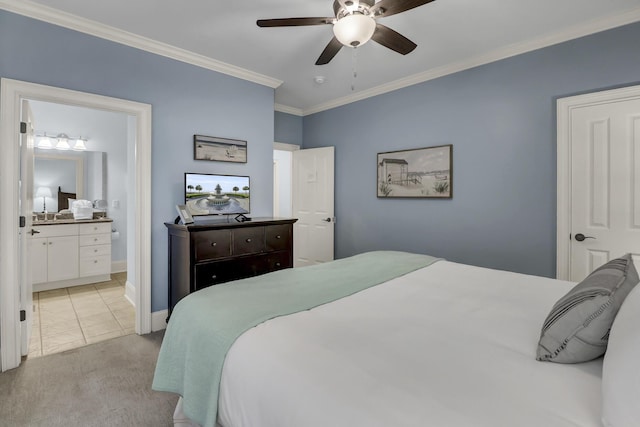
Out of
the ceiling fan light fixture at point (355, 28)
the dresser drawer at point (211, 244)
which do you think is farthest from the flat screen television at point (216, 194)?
the ceiling fan light fixture at point (355, 28)

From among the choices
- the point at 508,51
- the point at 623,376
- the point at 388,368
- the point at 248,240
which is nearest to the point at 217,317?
the point at 388,368

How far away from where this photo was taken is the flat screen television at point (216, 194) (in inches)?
125

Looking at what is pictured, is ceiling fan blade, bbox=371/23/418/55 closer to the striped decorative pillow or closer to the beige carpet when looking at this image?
the striped decorative pillow

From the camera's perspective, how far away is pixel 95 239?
452 centimetres

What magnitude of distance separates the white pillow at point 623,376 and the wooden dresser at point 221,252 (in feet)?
8.55

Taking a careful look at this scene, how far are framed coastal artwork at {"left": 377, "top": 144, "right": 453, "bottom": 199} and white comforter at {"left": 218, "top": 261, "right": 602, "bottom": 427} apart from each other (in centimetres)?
224

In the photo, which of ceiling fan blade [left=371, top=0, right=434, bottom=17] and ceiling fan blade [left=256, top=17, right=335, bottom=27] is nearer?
ceiling fan blade [left=371, top=0, right=434, bottom=17]

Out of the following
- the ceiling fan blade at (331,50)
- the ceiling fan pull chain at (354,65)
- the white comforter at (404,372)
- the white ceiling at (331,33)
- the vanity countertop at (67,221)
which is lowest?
the white comforter at (404,372)

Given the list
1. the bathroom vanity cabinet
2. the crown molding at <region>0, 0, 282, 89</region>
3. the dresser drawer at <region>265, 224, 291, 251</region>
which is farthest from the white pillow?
the bathroom vanity cabinet

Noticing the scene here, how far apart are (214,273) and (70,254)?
2.84 metres

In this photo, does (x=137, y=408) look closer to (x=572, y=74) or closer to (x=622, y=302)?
(x=622, y=302)

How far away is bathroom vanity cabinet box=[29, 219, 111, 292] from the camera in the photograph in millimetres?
4094

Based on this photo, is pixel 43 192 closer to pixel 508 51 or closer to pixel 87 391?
pixel 87 391

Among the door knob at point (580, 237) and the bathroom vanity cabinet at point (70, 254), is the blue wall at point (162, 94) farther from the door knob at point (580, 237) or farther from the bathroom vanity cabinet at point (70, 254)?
the door knob at point (580, 237)
